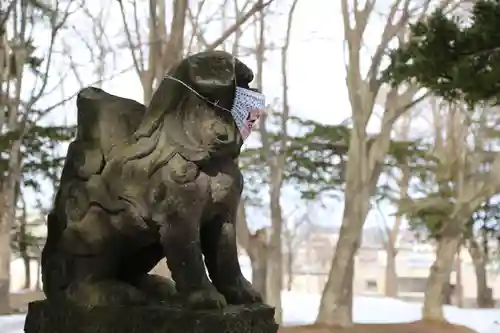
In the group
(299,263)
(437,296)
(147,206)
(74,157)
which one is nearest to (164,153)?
(147,206)

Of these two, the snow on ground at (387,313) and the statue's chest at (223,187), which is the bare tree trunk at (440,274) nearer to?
the snow on ground at (387,313)

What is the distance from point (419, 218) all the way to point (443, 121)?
1003 millimetres

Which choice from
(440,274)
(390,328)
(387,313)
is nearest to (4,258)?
(390,328)

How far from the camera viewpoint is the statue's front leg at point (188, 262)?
1.06 metres

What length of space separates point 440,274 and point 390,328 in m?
0.72

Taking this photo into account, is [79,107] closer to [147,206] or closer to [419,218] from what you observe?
[147,206]

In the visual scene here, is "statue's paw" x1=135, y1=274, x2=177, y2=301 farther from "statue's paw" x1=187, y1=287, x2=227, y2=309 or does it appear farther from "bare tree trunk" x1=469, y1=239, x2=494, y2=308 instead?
"bare tree trunk" x1=469, y1=239, x2=494, y2=308

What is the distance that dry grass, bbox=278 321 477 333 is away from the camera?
15.1ft

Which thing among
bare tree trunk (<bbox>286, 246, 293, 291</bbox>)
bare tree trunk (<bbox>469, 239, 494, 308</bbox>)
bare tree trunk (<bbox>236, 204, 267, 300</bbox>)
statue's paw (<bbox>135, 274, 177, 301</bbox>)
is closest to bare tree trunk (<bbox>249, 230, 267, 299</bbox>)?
bare tree trunk (<bbox>236, 204, 267, 300</bbox>)

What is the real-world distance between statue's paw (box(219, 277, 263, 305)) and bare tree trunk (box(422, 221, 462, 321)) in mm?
4293

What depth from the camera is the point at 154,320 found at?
3.49 ft

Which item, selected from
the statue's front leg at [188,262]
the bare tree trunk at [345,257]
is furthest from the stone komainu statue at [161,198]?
the bare tree trunk at [345,257]

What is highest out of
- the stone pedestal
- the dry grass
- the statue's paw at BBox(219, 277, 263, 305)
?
the statue's paw at BBox(219, 277, 263, 305)

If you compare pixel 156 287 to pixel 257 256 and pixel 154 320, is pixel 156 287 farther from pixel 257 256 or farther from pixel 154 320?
pixel 257 256
